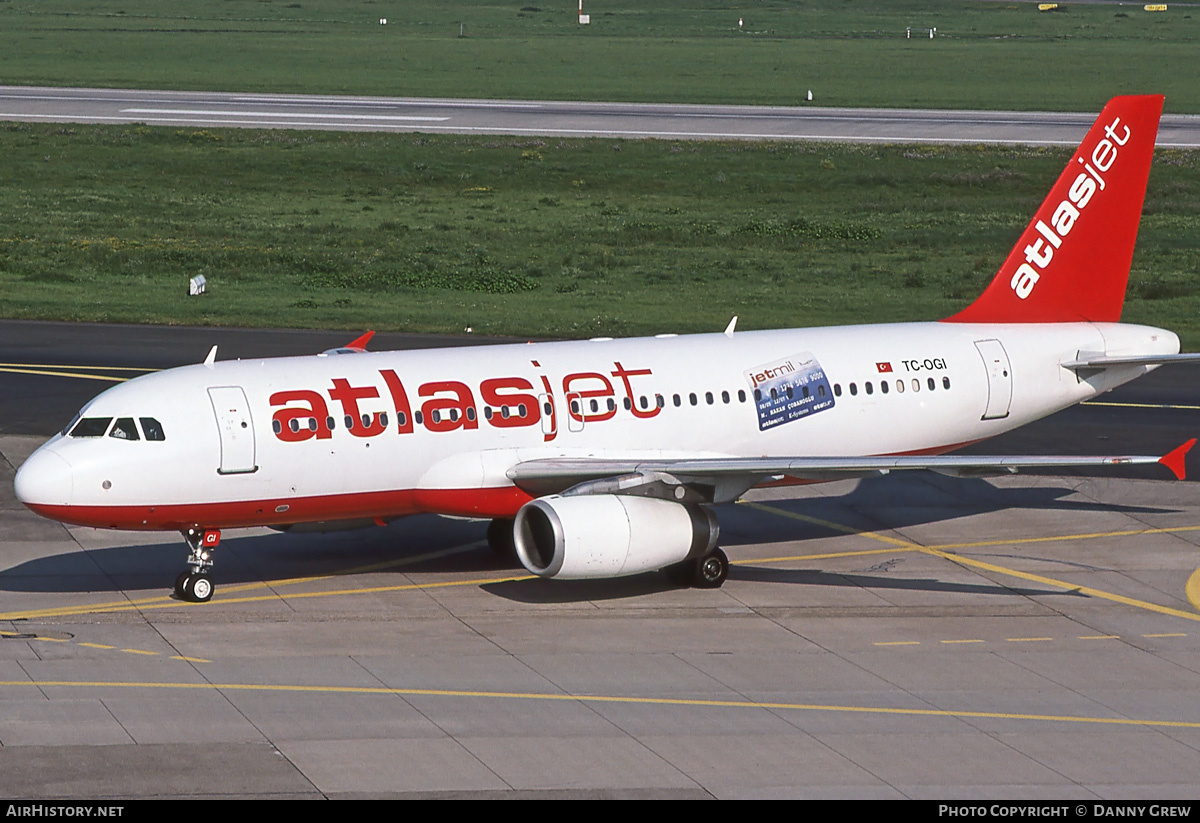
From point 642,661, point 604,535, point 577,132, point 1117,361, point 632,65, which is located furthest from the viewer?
point 632,65

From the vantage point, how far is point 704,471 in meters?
33.6

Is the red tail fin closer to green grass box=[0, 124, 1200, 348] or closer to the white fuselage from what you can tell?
the white fuselage

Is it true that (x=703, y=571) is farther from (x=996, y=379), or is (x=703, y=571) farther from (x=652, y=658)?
(x=996, y=379)

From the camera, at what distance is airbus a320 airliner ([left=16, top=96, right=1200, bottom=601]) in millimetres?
32312

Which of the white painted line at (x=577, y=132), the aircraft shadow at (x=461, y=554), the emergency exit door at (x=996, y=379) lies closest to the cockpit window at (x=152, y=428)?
the aircraft shadow at (x=461, y=554)

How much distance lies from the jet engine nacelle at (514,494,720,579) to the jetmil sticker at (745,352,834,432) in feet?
13.2

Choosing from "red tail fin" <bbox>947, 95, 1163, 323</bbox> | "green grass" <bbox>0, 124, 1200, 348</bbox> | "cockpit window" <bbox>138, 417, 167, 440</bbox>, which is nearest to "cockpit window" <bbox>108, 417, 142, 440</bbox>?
"cockpit window" <bbox>138, 417, 167, 440</bbox>

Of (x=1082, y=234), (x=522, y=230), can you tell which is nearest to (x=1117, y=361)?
(x=1082, y=234)

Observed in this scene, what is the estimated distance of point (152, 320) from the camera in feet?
214

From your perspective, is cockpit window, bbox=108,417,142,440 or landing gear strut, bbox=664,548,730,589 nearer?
cockpit window, bbox=108,417,142,440

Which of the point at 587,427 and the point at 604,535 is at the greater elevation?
the point at 587,427

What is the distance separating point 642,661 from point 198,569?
907 centimetres

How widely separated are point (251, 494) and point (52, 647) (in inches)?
180

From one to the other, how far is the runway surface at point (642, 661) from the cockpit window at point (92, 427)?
3.34m
